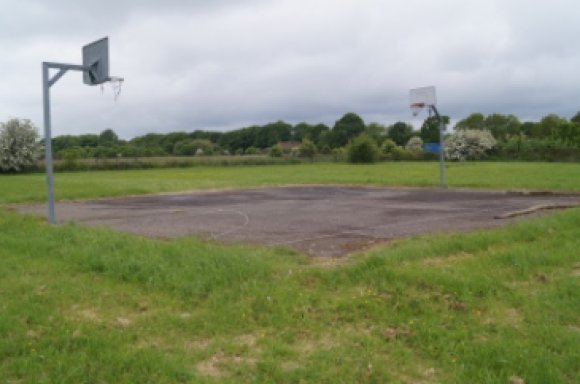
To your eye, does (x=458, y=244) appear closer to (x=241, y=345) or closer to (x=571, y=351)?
(x=571, y=351)

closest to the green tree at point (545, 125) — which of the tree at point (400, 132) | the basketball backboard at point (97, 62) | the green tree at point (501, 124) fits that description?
the green tree at point (501, 124)

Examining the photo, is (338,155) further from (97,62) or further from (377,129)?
(377,129)

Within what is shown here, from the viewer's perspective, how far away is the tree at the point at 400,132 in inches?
4173

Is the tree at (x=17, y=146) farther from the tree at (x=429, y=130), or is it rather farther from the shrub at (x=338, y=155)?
the tree at (x=429, y=130)

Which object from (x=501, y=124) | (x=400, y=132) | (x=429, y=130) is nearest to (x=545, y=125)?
(x=501, y=124)

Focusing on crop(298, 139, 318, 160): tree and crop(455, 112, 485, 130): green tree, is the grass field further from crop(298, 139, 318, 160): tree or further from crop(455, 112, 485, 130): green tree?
crop(455, 112, 485, 130): green tree

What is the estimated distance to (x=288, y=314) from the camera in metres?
4.55

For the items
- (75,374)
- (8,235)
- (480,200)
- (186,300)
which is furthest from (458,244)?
(480,200)

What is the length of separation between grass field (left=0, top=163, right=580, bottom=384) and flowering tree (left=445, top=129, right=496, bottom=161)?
171 feet

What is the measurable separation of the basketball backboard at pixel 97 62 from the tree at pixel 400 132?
9768 centimetres

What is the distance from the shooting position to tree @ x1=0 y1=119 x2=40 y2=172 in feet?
152

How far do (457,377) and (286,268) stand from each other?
2.88m

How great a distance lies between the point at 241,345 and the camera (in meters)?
3.98

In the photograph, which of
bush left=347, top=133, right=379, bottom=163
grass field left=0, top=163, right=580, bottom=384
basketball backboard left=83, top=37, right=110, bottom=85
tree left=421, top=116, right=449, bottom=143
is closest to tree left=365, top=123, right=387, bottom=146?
tree left=421, top=116, right=449, bottom=143
